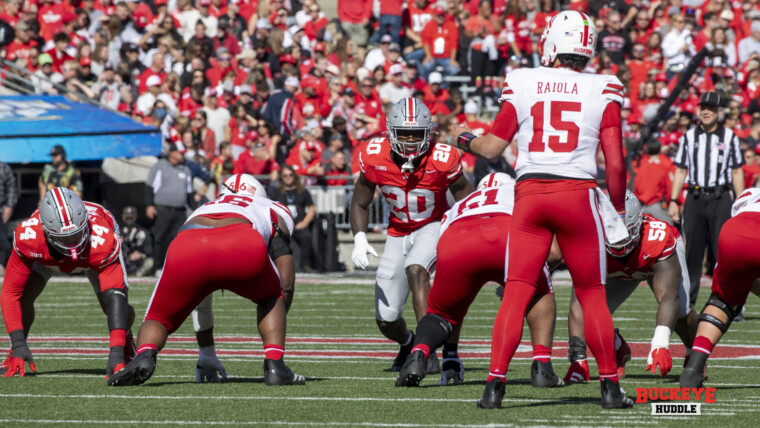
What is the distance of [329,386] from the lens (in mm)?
7180

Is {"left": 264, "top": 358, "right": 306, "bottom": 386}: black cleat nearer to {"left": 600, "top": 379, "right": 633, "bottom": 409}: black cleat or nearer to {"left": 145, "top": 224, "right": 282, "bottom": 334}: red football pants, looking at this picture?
{"left": 145, "top": 224, "right": 282, "bottom": 334}: red football pants

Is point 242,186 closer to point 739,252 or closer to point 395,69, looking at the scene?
point 739,252

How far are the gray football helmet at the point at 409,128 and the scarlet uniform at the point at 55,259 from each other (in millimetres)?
1863

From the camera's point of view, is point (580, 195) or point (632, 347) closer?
point (580, 195)

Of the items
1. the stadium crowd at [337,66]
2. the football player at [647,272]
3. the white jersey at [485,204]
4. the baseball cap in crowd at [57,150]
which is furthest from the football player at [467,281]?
the baseball cap in crowd at [57,150]

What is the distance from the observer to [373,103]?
19016 mm

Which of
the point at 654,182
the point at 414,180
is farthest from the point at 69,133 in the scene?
the point at 414,180

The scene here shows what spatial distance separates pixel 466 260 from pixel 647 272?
1.43m

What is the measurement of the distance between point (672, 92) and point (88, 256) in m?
12.5

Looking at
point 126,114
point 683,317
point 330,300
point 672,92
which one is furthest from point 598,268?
point 126,114

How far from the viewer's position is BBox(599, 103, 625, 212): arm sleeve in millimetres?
5969

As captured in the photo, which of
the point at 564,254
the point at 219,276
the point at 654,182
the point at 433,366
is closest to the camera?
the point at 564,254

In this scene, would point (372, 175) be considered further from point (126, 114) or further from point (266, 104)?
point (126, 114)

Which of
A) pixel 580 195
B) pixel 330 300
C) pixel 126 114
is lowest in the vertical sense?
pixel 330 300
